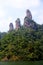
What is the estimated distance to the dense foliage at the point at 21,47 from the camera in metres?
78.7

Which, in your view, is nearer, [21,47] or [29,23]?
[21,47]

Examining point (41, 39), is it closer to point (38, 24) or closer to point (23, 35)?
point (23, 35)

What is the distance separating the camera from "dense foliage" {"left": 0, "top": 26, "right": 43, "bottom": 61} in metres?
78.7

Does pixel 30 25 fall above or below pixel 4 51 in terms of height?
above

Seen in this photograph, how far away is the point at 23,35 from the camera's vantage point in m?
97.1

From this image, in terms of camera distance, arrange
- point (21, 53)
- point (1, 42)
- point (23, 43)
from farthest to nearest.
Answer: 1. point (1, 42)
2. point (23, 43)
3. point (21, 53)

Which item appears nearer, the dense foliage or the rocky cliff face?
the dense foliage

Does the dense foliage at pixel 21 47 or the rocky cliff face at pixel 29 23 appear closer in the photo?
the dense foliage at pixel 21 47

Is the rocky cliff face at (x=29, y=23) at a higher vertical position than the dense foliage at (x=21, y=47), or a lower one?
higher

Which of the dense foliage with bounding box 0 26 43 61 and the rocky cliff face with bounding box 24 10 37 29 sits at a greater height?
the rocky cliff face with bounding box 24 10 37 29

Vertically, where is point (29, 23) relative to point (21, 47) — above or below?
above

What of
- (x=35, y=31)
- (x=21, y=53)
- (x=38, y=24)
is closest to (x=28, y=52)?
(x=21, y=53)

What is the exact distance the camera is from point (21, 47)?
84.1m

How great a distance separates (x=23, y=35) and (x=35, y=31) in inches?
354
